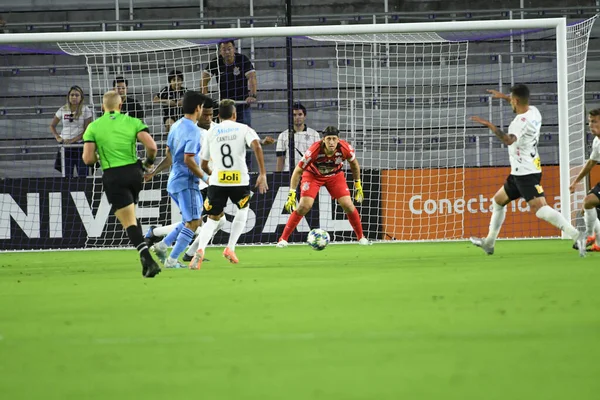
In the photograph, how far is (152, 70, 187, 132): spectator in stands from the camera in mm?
16531

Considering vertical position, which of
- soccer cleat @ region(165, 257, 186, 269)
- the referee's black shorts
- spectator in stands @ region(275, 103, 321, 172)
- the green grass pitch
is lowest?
soccer cleat @ region(165, 257, 186, 269)

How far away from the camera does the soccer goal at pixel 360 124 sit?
16.3 metres

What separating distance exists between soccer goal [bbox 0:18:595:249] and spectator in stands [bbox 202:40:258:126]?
23cm

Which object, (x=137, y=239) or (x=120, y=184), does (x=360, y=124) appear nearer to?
(x=120, y=184)

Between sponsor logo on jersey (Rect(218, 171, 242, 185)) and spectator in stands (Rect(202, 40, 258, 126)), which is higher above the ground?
spectator in stands (Rect(202, 40, 258, 126))

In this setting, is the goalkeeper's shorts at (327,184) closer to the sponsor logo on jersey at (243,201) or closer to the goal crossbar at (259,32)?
the goal crossbar at (259,32)

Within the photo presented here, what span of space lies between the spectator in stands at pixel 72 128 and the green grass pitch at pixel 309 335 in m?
7.97

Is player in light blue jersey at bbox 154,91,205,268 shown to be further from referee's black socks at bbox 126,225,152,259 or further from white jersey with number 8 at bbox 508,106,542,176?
white jersey with number 8 at bbox 508,106,542,176

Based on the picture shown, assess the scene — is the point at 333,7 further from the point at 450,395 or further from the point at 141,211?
the point at 450,395

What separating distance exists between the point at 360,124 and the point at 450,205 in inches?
125

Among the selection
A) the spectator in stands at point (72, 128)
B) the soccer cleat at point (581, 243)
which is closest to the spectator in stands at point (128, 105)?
the spectator in stands at point (72, 128)

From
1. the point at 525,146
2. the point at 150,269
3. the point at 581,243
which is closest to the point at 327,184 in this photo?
the point at 525,146

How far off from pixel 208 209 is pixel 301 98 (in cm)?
1020

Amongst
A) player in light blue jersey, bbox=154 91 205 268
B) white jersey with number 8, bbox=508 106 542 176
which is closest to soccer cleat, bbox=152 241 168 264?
player in light blue jersey, bbox=154 91 205 268
